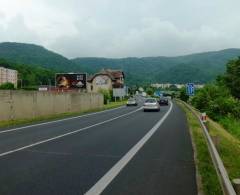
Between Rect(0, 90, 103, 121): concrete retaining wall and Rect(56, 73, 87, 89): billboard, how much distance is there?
94.0 feet

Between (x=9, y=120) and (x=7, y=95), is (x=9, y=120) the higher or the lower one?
the lower one

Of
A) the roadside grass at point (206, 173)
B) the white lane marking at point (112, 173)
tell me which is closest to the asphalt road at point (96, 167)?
the white lane marking at point (112, 173)

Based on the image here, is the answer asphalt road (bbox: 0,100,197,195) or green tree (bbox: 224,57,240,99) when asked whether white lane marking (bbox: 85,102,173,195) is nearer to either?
asphalt road (bbox: 0,100,197,195)

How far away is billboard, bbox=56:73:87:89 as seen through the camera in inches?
3012

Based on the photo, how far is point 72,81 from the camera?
77.9 metres

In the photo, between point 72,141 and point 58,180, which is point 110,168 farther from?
point 72,141

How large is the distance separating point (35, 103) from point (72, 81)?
151ft

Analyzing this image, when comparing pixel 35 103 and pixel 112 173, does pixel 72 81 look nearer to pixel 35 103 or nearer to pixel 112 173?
pixel 35 103

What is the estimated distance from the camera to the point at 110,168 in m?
9.39

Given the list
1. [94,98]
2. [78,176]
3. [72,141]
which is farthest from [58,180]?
[94,98]

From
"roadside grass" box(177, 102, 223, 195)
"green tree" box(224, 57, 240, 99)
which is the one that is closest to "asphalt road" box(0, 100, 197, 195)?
"roadside grass" box(177, 102, 223, 195)

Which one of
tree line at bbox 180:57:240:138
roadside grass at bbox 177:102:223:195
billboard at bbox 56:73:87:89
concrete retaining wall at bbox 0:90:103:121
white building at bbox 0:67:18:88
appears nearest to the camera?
roadside grass at bbox 177:102:223:195

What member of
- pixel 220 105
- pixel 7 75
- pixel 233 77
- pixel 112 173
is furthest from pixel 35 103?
pixel 7 75

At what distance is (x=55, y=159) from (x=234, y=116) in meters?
31.9
